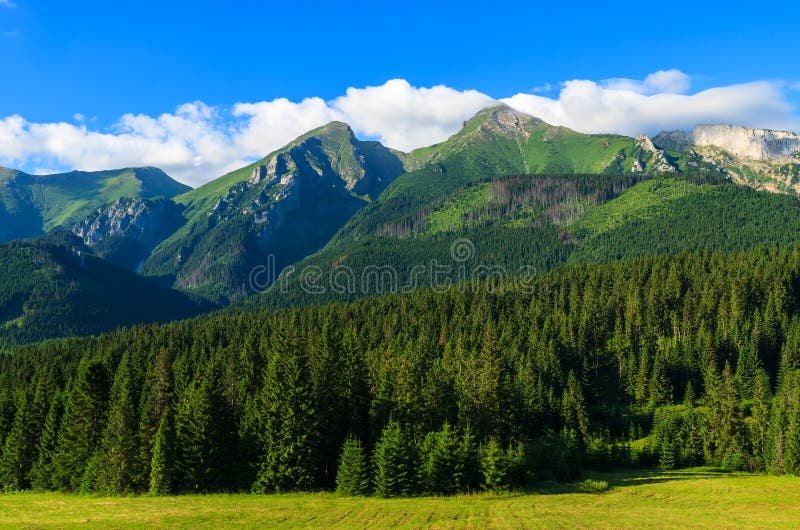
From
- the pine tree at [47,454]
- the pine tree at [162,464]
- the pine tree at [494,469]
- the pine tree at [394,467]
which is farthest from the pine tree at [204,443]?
the pine tree at [494,469]

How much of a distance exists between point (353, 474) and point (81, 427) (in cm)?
3642

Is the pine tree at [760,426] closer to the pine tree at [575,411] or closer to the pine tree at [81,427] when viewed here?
the pine tree at [575,411]

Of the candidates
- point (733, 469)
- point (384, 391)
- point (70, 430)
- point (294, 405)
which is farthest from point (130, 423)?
point (733, 469)

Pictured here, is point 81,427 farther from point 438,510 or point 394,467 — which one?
point 438,510

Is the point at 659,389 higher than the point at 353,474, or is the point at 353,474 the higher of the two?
the point at 353,474

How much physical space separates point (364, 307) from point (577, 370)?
2912 inches

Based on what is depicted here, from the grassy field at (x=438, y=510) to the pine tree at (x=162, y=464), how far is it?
2614mm

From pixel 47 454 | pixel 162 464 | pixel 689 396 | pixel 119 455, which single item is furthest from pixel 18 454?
pixel 689 396

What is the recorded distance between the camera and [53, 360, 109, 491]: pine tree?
66812 mm

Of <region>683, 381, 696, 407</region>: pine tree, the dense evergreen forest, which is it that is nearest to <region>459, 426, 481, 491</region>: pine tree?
the dense evergreen forest

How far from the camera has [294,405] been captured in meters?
62.1

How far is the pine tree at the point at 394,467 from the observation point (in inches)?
2240

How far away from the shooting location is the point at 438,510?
49438 millimetres

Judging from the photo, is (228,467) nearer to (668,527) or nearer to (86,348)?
(668,527)
